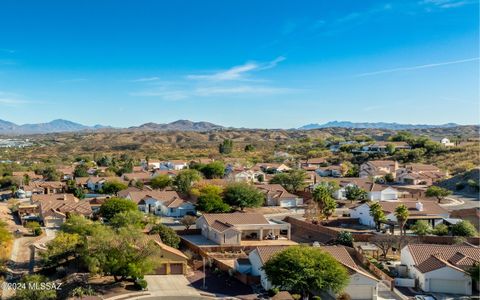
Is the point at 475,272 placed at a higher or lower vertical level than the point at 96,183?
lower

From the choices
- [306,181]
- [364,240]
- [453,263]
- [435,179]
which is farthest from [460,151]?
[453,263]

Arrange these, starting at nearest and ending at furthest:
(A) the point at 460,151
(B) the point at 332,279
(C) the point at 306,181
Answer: (B) the point at 332,279 < (C) the point at 306,181 < (A) the point at 460,151

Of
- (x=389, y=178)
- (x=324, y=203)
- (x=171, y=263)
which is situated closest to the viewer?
(x=171, y=263)

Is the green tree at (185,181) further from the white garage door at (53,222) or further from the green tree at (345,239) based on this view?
the green tree at (345,239)

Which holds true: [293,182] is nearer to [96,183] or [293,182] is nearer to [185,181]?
[185,181]

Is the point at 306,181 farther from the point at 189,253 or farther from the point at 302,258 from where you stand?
the point at 302,258

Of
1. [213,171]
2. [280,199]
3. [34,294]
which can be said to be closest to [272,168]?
[213,171]

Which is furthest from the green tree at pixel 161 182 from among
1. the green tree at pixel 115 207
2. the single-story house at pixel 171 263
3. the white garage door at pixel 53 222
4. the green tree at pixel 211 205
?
the single-story house at pixel 171 263
